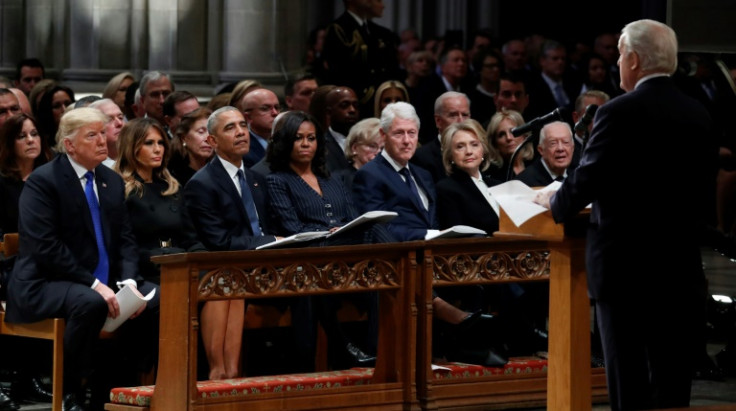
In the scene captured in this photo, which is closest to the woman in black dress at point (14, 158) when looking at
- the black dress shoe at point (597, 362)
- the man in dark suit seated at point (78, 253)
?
the man in dark suit seated at point (78, 253)

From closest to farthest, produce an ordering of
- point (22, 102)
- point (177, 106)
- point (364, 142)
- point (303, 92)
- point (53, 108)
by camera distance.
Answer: point (364, 142)
point (177, 106)
point (22, 102)
point (53, 108)
point (303, 92)

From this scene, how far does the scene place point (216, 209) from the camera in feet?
25.4

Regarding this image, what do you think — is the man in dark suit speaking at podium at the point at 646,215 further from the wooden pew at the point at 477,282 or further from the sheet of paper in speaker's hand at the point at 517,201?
the wooden pew at the point at 477,282

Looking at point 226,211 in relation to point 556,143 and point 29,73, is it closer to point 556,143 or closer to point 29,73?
point 556,143

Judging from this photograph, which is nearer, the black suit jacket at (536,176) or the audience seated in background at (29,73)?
the black suit jacket at (536,176)

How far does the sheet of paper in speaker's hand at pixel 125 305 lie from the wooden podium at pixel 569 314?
7.59 ft

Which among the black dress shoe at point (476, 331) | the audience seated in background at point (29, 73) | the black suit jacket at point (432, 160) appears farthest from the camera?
the audience seated in background at point (29, 73)

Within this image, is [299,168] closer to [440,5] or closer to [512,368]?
[512,368]

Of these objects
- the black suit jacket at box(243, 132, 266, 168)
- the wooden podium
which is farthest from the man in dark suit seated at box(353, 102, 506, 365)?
the wooden podium

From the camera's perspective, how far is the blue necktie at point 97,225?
24.1 ft

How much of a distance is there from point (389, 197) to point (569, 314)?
9.97ft

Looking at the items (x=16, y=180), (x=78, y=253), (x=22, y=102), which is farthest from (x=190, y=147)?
(x=22, y=102)

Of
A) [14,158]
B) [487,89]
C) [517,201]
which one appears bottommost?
[517,201]

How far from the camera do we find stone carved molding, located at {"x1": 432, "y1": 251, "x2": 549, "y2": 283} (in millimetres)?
7289
